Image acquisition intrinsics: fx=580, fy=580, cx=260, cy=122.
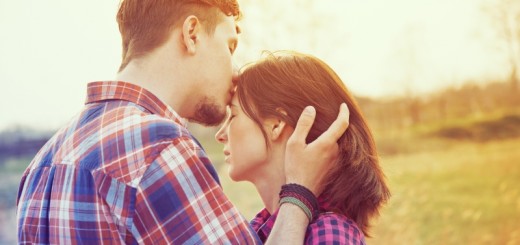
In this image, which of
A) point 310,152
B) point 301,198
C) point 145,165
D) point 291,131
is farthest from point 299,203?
point 145,165

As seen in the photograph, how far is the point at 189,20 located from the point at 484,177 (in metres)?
2.28

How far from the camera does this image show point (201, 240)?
936mm

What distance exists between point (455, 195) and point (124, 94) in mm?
2346

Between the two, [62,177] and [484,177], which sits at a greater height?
[62,177]

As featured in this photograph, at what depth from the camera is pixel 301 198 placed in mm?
1157

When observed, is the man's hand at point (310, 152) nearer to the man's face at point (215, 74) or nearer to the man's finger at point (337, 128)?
the man's finger at point (337, 128)

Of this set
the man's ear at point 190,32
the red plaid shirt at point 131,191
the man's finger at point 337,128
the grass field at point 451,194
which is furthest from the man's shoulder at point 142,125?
the grass field at point 451,194

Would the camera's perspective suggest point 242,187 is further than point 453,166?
Yes

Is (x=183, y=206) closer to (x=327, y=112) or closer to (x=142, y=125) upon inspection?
(x=142, y=125)

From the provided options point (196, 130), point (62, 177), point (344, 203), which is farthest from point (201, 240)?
point (196, 130)

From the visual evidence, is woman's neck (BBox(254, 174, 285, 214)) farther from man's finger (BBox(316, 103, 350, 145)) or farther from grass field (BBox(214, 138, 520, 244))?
grass field (BBox(214, 138, 520, 244))

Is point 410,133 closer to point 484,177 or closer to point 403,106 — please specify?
point 403,106

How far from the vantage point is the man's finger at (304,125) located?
1.24m

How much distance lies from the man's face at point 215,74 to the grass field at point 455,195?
1.73 metres
